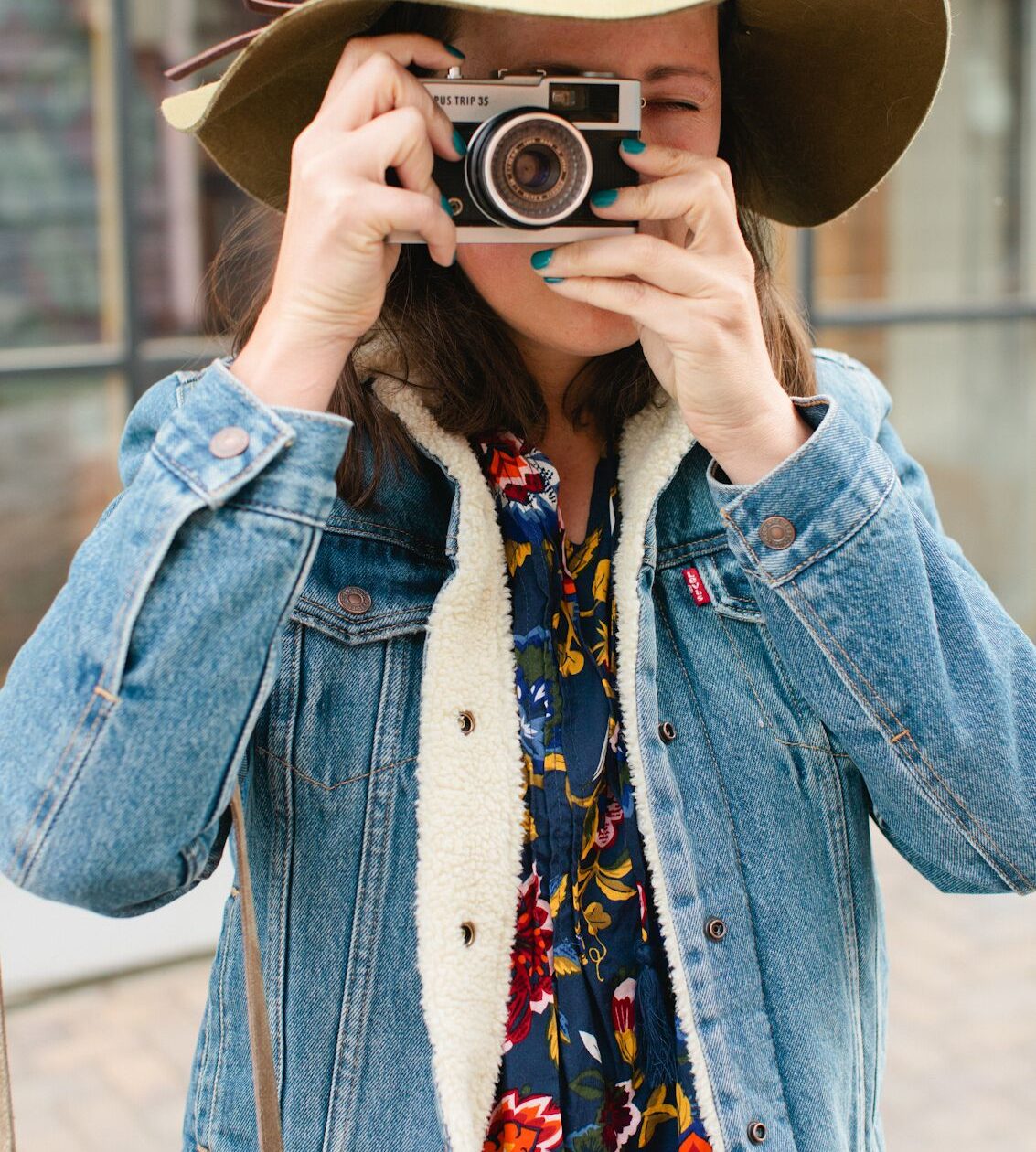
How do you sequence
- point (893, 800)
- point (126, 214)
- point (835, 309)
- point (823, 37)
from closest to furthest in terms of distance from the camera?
1. point (893, 800)
2. point (823, 37)
3. point (126, 214)
4. point (835, 309)

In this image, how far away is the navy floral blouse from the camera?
3.89 feet

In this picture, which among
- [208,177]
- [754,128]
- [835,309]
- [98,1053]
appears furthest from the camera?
[835,309]

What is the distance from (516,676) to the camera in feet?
4.05

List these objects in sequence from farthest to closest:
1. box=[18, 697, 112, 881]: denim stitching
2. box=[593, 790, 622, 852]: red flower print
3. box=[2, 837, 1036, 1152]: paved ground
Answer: box=[2, 837, 1036, 1152]: paved ground → box=[593, 790, 622, 852]: red flower print → box=[18, 697, 112, 881]: denim stitching

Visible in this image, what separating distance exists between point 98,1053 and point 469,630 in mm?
2339

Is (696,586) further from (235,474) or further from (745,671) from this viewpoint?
(235,474)

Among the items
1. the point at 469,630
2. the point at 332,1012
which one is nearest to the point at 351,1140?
the point at 332,1012

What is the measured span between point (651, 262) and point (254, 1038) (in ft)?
2.37

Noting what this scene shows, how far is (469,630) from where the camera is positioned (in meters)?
1.22

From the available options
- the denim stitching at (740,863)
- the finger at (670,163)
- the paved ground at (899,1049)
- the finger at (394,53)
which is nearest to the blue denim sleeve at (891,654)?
the denim stitching at (740,863)

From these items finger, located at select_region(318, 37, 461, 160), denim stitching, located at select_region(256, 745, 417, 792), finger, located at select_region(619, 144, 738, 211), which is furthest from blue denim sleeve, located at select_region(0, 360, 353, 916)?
finger, located at select_region(619, 144, 738, 211)

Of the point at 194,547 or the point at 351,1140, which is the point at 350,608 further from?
the point at 351,1140

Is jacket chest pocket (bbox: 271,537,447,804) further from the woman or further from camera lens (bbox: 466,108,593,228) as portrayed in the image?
camera lens (bbox: 466,108,593,228)

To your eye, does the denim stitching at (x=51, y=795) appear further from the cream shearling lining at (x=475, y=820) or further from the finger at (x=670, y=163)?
the finger at (x=670, y=163)
